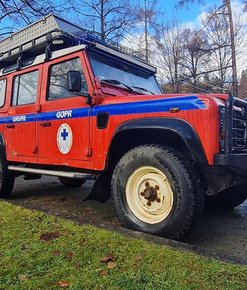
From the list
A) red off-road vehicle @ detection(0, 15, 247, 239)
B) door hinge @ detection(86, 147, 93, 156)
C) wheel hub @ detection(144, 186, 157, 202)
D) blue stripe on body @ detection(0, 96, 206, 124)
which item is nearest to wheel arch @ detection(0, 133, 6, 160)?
red off-road vehicle @ detection(0, 15, 247, 239)

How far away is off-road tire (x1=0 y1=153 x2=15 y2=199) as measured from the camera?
6.06 metres

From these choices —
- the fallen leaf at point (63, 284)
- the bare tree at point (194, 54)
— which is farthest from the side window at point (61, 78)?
the bare tree at point (194, 54)

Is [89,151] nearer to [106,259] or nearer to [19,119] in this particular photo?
[106,259]

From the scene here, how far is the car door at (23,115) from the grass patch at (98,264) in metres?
2.14

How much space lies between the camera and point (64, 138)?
4.96 metres

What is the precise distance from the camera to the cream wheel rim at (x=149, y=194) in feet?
12.4

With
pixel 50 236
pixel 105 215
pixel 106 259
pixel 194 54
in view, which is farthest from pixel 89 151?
pixel 194 54

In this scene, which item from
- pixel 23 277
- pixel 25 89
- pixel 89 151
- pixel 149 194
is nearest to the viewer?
pixel 23 277

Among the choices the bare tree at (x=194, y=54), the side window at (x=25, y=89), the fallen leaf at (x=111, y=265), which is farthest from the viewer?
the bare tree at (x=194, y=54)

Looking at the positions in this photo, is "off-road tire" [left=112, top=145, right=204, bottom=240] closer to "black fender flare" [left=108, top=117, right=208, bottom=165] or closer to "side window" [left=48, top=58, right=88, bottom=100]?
"black fender flare" [left=108, top=117, right=208, bottom=165]

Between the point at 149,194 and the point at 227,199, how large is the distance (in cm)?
183

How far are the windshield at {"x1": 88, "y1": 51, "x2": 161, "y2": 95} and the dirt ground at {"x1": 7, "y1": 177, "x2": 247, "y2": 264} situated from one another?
180 cm

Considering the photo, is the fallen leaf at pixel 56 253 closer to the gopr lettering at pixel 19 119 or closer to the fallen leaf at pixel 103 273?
the fallen leaf at pixel 103 273

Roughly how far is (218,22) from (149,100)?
65.0ft
